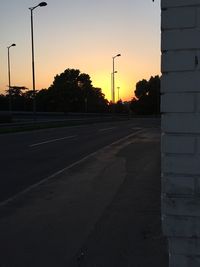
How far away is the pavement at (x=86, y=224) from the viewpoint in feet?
20.4

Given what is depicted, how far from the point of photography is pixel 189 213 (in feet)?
11.3

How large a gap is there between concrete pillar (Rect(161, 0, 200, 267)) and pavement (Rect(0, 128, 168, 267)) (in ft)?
8.48

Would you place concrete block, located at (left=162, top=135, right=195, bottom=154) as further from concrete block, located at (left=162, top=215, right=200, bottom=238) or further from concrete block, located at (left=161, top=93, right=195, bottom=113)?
concrete block, located at (left=162, top=215, right=200, bottom=238)

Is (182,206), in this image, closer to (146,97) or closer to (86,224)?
(86,224)

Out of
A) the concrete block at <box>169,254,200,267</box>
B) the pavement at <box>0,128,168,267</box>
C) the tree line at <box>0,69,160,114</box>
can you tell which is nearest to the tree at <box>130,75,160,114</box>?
the tree line at <box>0,69,160,114</box>

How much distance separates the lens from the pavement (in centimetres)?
622

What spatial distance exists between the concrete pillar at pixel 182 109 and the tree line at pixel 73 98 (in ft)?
347

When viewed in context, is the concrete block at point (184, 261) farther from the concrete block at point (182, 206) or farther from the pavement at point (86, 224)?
the pavement at point (86, 224)

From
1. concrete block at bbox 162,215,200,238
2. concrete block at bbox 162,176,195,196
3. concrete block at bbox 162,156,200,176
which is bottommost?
concrete block at bbox 162,215,200,238

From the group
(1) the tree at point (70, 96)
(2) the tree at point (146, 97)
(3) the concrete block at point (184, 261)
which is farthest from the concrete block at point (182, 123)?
(2) the tree at point (146, 97)

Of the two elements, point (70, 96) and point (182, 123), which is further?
point (70, 96)

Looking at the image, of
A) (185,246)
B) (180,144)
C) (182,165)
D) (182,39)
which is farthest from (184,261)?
(182,39)

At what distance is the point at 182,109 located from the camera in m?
3.35

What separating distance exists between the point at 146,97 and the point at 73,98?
1230 inches
